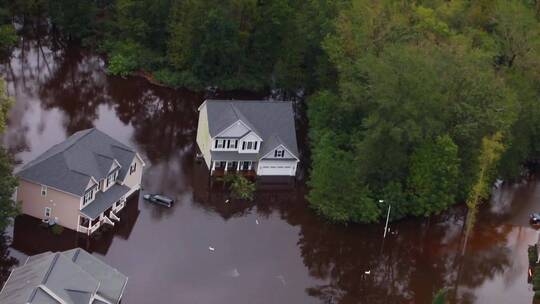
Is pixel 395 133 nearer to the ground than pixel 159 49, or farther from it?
nearer to the ground

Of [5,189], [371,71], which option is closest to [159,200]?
[5,189]

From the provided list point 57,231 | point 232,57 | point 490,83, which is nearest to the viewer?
point 57,231

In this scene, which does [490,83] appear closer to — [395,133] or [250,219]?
[395,133]

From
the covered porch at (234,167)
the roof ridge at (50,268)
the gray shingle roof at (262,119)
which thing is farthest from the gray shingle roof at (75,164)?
the gray shingle roof at (262,119)

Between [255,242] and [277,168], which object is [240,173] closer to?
[277,168]

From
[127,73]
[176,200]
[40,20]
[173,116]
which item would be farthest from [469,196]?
[40,20]

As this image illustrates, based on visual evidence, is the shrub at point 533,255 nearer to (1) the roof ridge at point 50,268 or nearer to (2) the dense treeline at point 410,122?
(2) the dense treeline at point 410,122

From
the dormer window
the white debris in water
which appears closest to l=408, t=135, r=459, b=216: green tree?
the white debris in water
